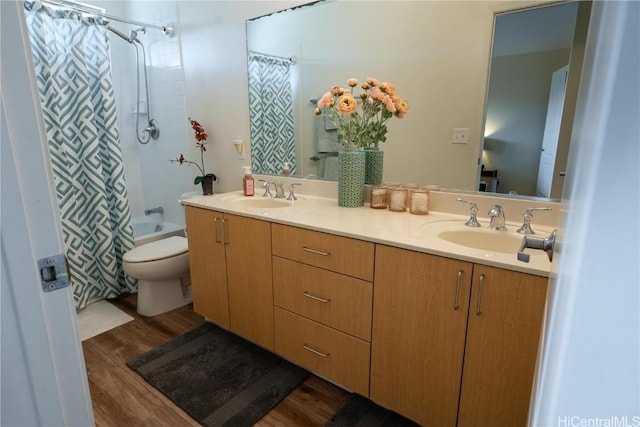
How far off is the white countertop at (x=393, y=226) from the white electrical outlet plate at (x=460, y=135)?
338 millimetres

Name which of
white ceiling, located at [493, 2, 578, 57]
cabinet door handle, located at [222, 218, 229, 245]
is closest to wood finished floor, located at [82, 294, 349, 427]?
cabinet door handle, located at [222, 218, 229, 245]

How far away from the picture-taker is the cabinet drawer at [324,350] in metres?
1.44

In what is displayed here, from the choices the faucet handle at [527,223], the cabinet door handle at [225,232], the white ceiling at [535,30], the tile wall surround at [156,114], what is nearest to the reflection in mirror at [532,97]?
the white ceiling at [535,30]

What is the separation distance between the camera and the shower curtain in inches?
83.2

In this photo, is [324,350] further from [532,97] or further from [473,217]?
[532,97]

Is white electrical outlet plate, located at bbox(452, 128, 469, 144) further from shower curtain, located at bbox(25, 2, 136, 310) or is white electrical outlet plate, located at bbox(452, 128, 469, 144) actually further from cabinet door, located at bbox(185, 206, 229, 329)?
shower curtain, located at bbox(25, 2, 136, 310)

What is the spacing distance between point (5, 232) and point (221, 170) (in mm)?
2041

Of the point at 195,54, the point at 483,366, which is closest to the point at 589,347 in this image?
the point at 483,366

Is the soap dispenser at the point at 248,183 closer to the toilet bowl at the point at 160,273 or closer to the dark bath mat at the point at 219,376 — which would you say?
the toilet bowl at the point at 160,273

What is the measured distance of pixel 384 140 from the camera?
5.80ft

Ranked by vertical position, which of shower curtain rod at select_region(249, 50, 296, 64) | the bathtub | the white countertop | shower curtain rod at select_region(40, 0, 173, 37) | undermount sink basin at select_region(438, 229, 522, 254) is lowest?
the bathtub

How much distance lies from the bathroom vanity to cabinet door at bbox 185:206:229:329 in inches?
0.5

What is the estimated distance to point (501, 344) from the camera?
42.6 inches

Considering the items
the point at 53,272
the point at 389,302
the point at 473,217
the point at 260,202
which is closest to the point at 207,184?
the point at 260,202
